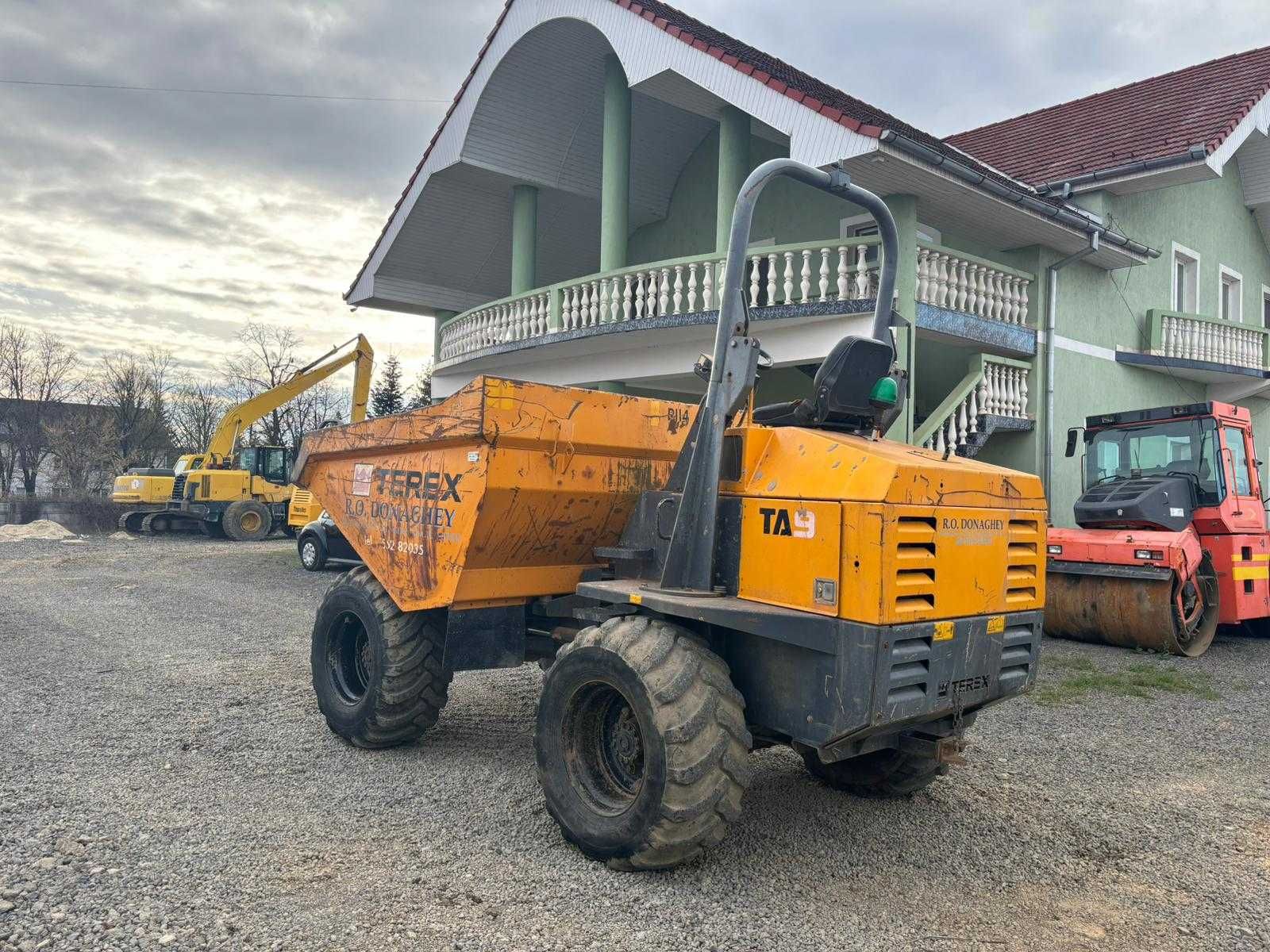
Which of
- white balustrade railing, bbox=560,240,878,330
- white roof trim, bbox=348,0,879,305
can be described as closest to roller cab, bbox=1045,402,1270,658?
white balustrade railing, bbox=560,240,878,330

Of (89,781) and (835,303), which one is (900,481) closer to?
(89,781)

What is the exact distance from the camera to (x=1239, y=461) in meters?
10.6

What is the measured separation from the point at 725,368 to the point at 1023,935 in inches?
99.7

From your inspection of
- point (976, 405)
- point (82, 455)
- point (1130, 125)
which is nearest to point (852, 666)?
point (976, 405)

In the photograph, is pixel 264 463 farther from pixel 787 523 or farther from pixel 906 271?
pixel 787 523

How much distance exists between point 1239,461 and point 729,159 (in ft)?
23.6

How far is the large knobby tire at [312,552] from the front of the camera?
56.1 ft

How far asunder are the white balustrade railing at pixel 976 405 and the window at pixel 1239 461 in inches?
105

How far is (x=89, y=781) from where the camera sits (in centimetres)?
498

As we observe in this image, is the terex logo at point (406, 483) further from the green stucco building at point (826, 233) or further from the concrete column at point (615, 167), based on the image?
the concrete column at point (615, 167)

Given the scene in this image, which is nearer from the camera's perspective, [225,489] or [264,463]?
[225,489]

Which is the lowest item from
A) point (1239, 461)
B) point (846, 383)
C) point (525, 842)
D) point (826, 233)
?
point (525, 842)

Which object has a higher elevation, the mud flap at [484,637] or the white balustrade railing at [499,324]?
the white balustrade railing at [499,324]

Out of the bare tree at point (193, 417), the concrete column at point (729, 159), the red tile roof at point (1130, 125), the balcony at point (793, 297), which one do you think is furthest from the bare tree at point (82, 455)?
the red tile roof at point (1130, 125)
